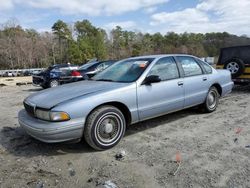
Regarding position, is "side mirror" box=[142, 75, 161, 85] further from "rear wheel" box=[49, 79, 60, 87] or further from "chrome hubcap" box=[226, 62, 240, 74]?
"rear wheel" box=[49, 79, 60, 87]

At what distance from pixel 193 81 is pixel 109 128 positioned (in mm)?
2373

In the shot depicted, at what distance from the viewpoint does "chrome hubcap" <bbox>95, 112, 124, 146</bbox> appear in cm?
419

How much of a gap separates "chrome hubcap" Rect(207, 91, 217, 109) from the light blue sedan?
13 centimetres

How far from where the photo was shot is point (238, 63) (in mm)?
8867

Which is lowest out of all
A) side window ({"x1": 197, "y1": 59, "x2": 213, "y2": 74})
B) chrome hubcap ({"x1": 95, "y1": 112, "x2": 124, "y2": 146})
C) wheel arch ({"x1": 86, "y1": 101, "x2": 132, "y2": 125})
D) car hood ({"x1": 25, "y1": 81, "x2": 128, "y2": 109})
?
chrome hubcap ({"x1": 95, "y1": 112, "x2": 124, "y2": 146})

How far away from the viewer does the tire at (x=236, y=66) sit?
880cm

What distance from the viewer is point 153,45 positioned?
9025cm

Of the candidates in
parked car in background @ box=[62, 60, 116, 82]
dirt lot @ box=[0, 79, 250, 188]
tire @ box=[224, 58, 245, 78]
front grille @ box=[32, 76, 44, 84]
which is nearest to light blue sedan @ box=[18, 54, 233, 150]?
dirt lot @ box=[0, 79, 250, 188]

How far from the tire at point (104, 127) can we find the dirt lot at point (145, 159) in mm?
142

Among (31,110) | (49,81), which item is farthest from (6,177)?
(49,81)

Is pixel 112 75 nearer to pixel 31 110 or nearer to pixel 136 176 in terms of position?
pixel 31 110

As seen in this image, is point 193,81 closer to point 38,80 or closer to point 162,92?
point 162,92

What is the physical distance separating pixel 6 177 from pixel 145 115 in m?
2.41

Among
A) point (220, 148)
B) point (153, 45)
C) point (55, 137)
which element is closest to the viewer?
point (55, 137)
